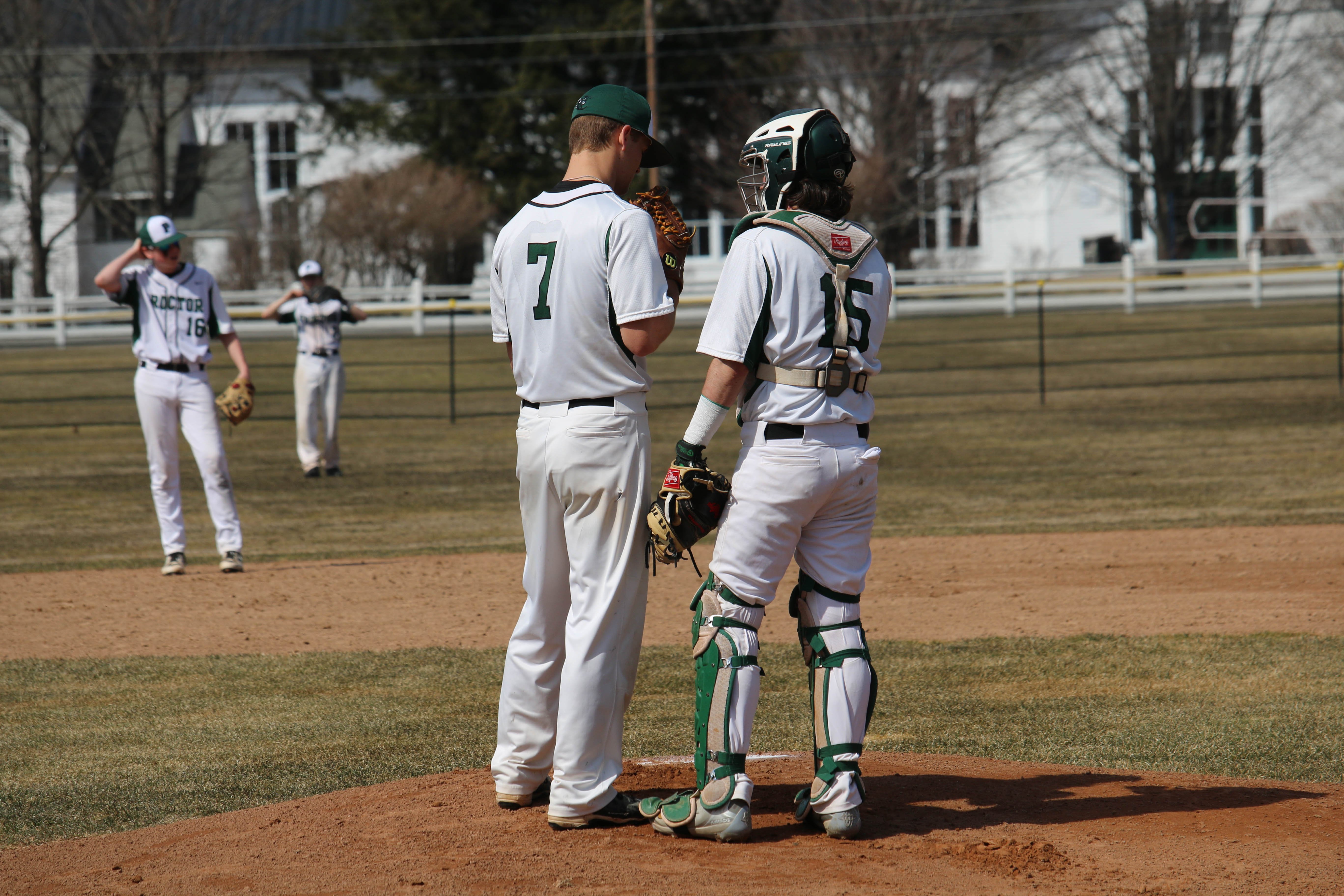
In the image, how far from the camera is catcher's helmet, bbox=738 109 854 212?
4.15m

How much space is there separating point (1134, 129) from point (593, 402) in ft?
122

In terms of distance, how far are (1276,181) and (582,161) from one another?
39998 millimetres

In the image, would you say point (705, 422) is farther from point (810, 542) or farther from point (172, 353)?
point (172, 353)

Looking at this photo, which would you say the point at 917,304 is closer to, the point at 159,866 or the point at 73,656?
the point at 73,656

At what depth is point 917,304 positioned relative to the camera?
2877cm

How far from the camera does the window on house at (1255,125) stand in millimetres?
37781

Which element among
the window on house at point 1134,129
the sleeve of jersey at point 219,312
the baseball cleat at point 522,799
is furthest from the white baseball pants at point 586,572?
the window on house at point 1134,129

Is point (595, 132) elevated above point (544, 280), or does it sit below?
above

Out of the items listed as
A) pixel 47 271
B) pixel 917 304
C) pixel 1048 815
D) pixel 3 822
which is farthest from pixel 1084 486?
pixel 47 271

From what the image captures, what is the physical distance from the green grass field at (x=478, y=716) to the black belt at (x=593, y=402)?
1.82 m

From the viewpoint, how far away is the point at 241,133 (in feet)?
145

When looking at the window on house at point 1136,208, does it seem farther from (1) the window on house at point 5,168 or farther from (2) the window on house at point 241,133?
(1) the window on house at point 5,168

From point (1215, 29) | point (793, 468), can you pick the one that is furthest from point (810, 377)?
point (1215, 29)

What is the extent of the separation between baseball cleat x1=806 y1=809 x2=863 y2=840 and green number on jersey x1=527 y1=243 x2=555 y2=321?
1.76 meters
